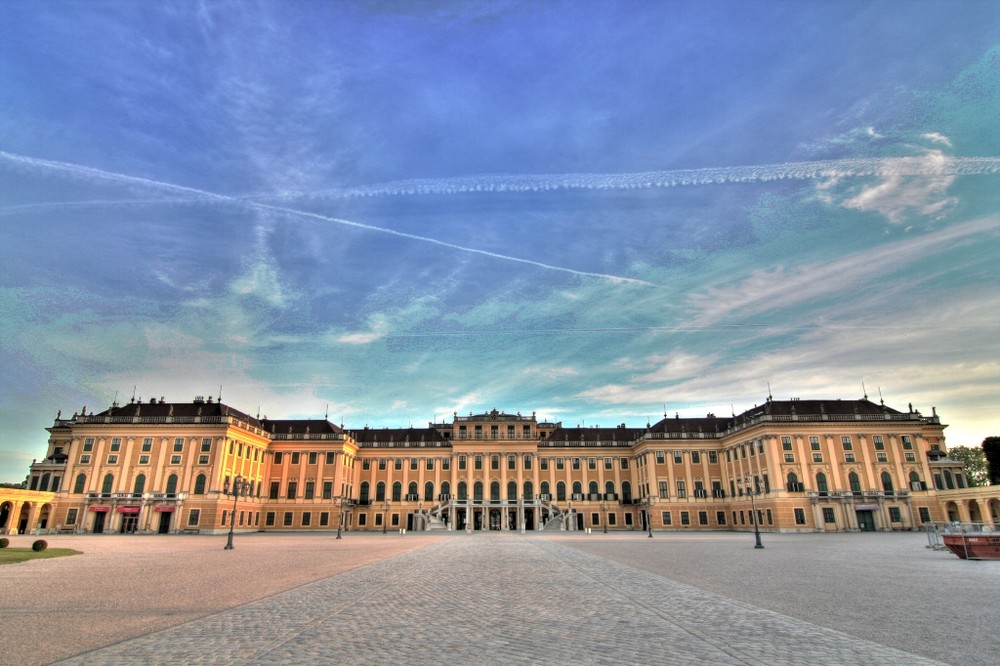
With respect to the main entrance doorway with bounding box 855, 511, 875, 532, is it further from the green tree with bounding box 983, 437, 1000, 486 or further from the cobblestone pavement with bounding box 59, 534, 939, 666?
the cobblestone pavement with bounding box 59, 534, 939, 666

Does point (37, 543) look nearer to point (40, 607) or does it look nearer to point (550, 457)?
point (40, 607)

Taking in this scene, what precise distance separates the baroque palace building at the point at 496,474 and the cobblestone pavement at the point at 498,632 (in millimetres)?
47073

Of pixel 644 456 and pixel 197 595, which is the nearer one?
pixel 197 595

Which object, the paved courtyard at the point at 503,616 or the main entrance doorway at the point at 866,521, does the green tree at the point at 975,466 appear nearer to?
the main entrance doorway at the point at 866,521

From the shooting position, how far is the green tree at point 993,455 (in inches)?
3105

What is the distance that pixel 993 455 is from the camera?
79562mm

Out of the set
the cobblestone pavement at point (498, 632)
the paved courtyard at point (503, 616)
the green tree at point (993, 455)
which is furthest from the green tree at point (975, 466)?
the cobblestone pavement at point (498, 632)

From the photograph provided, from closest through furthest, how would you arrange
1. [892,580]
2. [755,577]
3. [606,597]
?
1. [606,597]
2. [892,580]
3. [755,577]

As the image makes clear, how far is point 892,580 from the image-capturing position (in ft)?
54.5

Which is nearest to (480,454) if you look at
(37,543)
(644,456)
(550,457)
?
(550,457)

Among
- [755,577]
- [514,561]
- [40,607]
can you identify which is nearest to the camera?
[40,607]

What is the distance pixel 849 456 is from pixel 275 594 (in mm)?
70945

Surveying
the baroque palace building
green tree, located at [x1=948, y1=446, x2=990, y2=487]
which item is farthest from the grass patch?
green tree, located at [x1=948, y1=446, x2=990, y2=487]

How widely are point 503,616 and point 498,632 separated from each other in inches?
63.6
